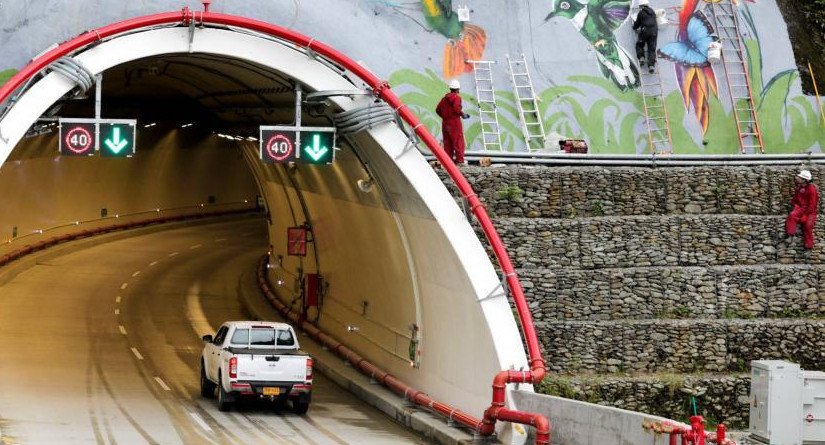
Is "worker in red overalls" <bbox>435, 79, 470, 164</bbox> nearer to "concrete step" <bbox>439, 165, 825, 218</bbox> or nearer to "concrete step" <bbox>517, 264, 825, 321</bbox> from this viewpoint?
"concrete step" <bbox>439, 165, 825, 218</bbox>

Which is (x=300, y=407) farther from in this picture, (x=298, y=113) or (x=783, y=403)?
(x=783, y=403)

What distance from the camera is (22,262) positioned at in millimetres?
47844

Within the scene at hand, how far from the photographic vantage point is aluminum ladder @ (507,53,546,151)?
2833cm

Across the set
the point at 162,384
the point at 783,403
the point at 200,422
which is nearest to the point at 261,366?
the point at 200,422

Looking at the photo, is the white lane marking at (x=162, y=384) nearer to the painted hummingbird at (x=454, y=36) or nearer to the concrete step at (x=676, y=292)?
the concrete step at (x=676, y=292)

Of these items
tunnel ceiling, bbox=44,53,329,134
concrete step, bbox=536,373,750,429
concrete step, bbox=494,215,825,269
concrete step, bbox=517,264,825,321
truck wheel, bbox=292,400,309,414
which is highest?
tunnel ceiling, bbox=44,53,329,134

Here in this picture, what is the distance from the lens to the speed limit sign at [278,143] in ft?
81.0

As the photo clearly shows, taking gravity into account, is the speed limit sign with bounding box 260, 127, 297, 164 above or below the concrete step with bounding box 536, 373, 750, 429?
above

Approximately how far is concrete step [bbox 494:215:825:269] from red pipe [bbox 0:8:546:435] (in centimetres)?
272

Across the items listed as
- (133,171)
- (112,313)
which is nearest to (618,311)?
(112,313)

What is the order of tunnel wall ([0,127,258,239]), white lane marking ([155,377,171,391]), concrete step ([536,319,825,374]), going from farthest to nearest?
1. tunnel wall ([0,127,258,239])
2. white lane marking ([155,377,171,391])
3. concrete step ([536,319,825,374])

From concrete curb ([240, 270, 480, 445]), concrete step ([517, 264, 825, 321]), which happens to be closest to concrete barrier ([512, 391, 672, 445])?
concrete curb ([240, 270, 480, 445])

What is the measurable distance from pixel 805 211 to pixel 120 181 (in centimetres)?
3582

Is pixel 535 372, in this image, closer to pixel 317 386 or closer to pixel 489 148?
pixel 489 148
